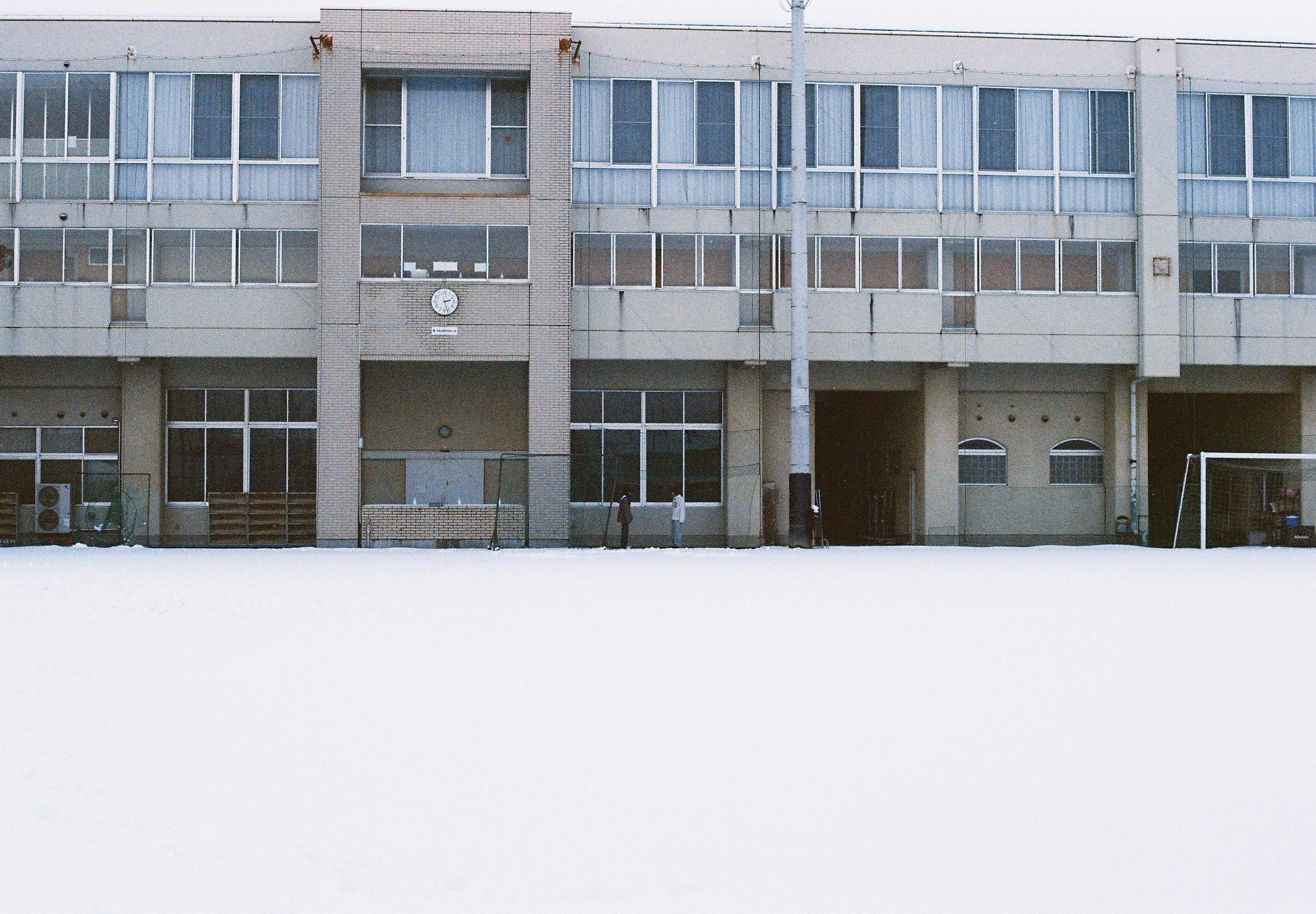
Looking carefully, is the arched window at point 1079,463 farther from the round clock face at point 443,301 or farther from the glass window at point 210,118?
the glass window at point 210,118

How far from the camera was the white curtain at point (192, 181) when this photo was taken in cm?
3462

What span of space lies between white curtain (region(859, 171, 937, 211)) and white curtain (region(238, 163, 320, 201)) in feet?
42.9

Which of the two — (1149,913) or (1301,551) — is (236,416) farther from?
(1149,913)

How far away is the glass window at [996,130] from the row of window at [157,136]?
51.8ft

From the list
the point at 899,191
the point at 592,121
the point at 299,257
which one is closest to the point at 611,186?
the point at 592,121

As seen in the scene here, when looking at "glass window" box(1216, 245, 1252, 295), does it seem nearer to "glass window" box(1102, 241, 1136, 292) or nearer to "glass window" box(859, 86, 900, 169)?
"glass window" box(1102, 241, 1136, 292)

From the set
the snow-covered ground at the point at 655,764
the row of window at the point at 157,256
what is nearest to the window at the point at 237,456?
the row of window at the point at 157,256

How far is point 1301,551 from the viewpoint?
108 feet

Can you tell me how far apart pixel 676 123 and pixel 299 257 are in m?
9.41

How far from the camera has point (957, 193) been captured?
35.7 m

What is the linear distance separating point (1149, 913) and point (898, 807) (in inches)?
58.4

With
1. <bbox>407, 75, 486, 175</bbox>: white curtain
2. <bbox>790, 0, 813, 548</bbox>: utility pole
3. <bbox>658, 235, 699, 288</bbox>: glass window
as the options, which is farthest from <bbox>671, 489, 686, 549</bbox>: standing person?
<bbox>407, 75, 486, 175</bbox>: white curtain

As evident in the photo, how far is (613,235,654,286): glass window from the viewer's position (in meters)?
35.1

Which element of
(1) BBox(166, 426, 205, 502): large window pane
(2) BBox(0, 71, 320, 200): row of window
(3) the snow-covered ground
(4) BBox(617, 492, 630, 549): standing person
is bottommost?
(3) the snow-covered ground
